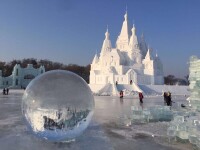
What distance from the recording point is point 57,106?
546cm

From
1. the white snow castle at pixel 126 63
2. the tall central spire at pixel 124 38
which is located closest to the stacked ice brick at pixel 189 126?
the white snow castle at pixel 126 63

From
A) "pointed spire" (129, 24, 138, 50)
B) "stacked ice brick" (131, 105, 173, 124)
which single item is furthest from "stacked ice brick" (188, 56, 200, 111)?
"pointed spire" (129, 24, 138, 50)

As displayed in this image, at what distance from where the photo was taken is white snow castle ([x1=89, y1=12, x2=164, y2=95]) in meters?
55.7

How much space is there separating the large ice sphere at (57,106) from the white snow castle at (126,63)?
47845 mm

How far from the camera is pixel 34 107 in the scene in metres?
5.71

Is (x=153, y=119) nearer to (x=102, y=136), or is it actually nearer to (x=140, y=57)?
(x=102, y=136)

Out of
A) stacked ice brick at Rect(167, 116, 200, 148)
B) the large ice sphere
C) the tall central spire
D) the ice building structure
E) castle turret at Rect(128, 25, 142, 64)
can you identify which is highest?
the tall central spire

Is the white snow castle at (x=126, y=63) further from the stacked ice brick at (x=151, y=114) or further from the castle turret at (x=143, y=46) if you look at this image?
the stacked ice brick at (x=151, y=114)

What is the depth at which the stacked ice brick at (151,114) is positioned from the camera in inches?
399

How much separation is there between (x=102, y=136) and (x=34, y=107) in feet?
7.14

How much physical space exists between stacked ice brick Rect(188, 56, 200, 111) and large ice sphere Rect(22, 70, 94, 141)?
4469 mm

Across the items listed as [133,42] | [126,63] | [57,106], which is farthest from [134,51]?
[57,106]

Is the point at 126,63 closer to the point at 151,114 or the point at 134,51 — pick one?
the point at 134,51

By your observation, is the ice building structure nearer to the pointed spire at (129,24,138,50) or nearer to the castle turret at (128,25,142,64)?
the castle turret at (128,25,142,64)
